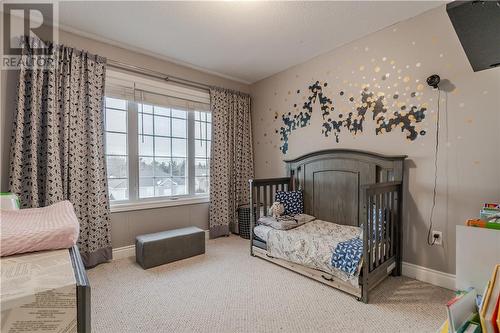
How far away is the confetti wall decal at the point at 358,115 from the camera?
2.25m

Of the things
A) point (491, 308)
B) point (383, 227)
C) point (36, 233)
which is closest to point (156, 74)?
point (36, 233)

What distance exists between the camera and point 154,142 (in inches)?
120

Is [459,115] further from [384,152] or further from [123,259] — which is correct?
[123,259]

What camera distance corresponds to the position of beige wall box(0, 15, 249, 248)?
214 cm

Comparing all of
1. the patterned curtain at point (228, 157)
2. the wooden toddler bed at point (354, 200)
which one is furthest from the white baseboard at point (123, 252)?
the wooden toddler bed at point (354, 200)

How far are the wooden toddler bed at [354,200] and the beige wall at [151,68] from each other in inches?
41.0

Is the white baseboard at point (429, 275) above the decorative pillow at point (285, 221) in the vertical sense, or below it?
below

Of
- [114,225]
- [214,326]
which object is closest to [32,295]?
[214,326]

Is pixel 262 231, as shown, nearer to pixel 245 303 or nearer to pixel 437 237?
pixel 245 303

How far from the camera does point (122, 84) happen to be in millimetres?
2721

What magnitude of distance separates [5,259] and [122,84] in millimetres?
2419

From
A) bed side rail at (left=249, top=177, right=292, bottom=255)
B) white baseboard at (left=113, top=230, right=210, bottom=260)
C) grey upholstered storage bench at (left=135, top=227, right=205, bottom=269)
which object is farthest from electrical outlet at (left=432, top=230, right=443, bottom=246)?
white baseboard at (left=113, top=230, right=210, bottom=260)

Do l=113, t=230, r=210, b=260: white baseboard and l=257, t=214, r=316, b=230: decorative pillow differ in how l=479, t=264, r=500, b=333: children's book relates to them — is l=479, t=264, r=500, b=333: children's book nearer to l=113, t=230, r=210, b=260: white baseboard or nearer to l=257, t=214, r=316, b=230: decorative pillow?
l=257, t=214, r=316, b=230: decorative pillow

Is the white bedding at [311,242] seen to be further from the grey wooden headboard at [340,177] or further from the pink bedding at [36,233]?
the pink bedding at [36,233]
